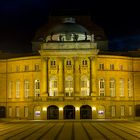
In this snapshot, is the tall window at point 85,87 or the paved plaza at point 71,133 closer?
the paved plaza at point 71,133

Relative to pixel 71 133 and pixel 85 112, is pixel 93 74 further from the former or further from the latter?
pixel 71 133

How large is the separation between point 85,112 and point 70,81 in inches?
322

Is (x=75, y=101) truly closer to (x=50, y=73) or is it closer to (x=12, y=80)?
(x=50, y=73)

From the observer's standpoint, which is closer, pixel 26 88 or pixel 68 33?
pixel 68 33

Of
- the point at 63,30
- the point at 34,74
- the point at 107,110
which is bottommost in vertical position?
the point at 107,110

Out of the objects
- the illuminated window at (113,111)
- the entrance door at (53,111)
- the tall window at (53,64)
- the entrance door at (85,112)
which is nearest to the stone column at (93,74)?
the entrance door at (85,112)

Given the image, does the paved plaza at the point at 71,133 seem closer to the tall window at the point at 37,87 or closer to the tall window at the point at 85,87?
the tall window at the point at 85,87

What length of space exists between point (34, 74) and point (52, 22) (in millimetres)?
25683

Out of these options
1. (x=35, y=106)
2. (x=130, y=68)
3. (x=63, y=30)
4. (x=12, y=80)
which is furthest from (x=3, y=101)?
(x=130, y=68)

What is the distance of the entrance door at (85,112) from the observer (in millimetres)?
111750

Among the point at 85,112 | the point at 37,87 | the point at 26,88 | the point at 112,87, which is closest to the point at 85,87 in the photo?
the point at 85,112

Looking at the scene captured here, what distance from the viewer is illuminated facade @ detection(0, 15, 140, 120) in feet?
367

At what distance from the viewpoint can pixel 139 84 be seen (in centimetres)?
12344

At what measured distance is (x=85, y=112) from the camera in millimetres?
111938
